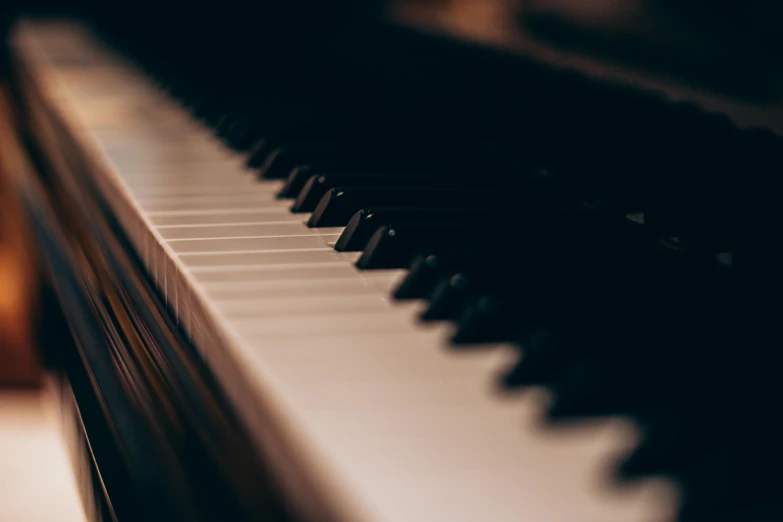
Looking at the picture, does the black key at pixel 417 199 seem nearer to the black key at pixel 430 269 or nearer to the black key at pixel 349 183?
the black key at pixel 349 183

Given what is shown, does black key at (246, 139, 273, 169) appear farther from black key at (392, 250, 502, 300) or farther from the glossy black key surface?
black key at (392, 250, 502, 300)

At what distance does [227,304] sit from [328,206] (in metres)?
0.27

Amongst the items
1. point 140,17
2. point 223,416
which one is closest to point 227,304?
point 223,416

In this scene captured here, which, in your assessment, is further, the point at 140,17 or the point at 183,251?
the point at 140,17

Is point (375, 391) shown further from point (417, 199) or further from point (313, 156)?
point (313, 156)

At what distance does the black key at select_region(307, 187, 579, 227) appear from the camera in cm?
92

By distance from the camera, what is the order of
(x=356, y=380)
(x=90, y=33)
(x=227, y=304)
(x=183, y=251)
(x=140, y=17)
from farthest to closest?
(x=140, y=17)
(x=90, y=33)
(x=183, y=251)
(x=227, y=304)
(x=356, y=380)

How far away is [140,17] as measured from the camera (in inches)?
120

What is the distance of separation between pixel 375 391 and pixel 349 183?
495 mm

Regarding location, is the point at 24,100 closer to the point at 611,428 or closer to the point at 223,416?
the point at 223,416

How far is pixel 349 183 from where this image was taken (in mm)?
997

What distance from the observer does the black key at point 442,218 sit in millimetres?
833

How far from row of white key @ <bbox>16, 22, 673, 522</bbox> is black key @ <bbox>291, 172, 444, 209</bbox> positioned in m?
0.03

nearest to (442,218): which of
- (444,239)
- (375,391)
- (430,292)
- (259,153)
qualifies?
(444,239)
